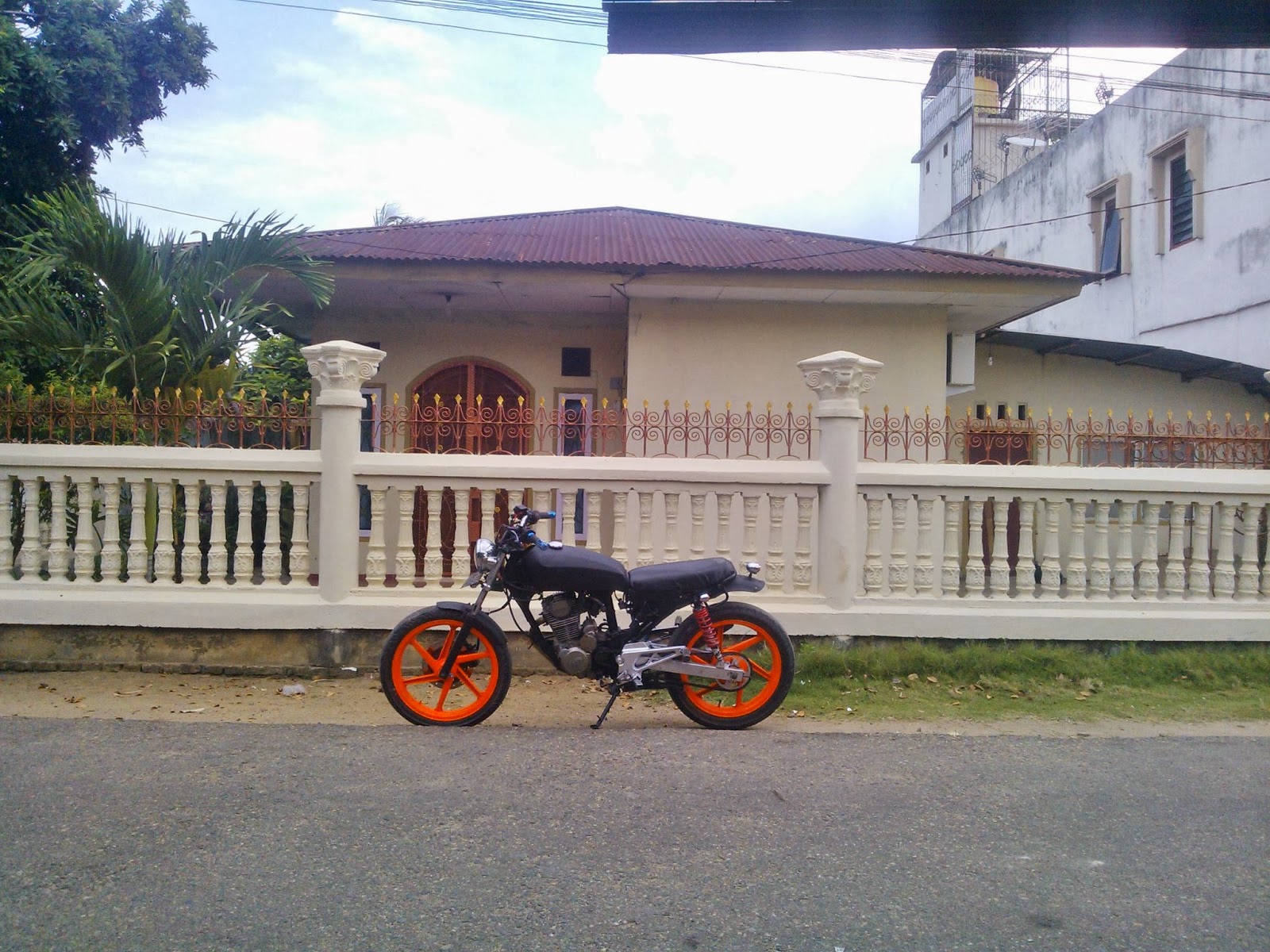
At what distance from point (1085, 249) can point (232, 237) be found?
573 inches

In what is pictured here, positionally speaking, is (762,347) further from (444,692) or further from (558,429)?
(444,692)

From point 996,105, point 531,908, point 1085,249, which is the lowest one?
point 531,908

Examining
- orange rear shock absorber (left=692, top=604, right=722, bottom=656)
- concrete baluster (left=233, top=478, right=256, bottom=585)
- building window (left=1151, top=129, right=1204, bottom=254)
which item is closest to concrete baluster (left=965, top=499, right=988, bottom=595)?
orange rear shock absorber (left=692, top=604, right=722, bottom=656)

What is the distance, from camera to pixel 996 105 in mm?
21750

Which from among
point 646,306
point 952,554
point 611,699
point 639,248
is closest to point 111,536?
point 611,699

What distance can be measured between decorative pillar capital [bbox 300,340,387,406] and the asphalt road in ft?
6.33

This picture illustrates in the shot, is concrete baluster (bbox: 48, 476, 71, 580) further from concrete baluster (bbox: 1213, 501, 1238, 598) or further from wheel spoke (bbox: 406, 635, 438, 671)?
concrete baluster (bbox: 1213, 501, 1238, 598)

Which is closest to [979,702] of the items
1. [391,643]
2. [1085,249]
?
[391,643]

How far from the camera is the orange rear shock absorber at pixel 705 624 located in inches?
180

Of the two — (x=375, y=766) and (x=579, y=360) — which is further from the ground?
(x=579, y=360)

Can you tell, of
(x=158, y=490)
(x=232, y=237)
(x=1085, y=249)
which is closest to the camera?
(x=158, y=490)

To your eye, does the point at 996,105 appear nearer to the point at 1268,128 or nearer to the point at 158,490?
the point at 1268,128

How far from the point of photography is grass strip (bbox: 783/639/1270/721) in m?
5.25

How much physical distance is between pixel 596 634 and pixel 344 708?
5.00ft
